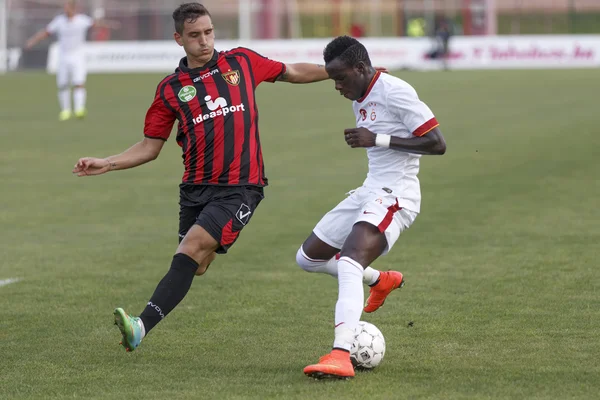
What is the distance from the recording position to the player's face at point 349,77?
19.9 feet

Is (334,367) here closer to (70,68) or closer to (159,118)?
(159,118)

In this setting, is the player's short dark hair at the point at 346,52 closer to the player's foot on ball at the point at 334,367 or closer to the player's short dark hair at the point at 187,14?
the player's short dark hair at the point at 187,14

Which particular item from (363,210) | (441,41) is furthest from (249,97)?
(441,41)

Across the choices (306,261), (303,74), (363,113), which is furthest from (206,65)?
(306,261)

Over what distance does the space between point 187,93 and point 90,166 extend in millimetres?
748

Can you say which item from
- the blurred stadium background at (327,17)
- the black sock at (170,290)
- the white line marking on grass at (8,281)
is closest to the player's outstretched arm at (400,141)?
the black sock at (170,290)

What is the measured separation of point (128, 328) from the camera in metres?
5.88

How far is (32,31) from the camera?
2056 inches

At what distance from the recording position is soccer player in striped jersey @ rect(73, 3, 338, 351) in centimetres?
633

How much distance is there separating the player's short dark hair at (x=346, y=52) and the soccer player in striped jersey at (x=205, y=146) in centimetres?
80

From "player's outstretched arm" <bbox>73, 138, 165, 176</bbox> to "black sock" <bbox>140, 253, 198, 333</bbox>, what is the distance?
30.3 inches

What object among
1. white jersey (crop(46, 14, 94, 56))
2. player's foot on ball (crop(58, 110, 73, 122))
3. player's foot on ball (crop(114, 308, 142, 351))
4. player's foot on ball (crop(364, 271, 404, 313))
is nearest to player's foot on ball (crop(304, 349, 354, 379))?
Answer: player's foot on ball (crop(114, 308, 142, 351))

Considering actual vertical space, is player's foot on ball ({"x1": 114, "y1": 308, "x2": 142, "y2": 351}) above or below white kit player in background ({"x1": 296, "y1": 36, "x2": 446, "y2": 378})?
below

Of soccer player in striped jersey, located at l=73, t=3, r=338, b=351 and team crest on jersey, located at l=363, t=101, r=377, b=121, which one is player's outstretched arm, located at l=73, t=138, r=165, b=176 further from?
team crest on jersey, located at l=363, t=101, r=377, b=121
